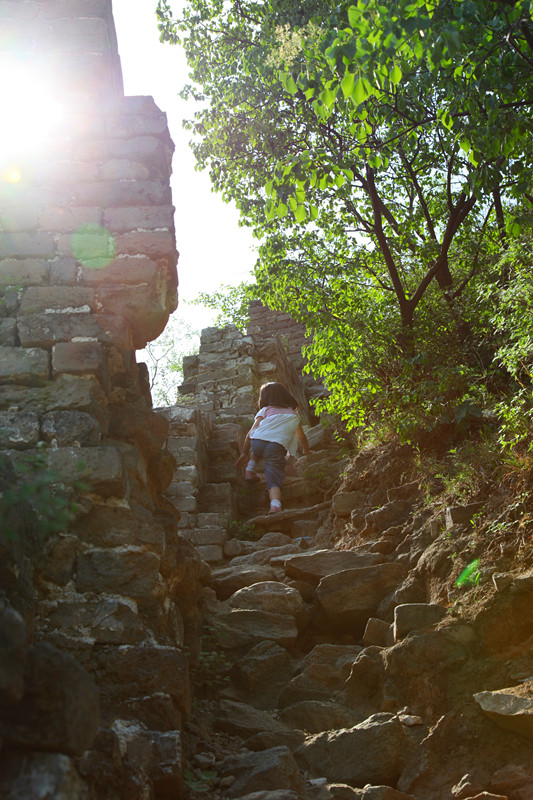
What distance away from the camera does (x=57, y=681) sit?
1.63 meters

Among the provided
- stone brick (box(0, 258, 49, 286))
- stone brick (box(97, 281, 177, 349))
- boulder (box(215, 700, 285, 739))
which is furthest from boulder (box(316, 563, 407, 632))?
stone brick (box(0, 258, 49, 286))

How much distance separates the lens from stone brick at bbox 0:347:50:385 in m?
3.56

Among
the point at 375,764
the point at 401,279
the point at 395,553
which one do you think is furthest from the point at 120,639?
the point at 401,279

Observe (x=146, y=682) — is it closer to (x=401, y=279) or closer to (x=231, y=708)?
(x=231, y=708)

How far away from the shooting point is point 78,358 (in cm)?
362

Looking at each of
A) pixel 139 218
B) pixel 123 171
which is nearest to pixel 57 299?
pixel 139 218

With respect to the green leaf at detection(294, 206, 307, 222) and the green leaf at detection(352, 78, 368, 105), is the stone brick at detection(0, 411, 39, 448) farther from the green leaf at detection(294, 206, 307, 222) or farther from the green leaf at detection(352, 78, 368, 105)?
the green leaf at detection(352, 78, 368, 105)

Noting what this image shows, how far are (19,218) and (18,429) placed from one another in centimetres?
143

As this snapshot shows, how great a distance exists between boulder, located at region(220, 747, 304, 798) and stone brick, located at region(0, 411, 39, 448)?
1622mm

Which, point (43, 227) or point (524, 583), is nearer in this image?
point (524, 583)

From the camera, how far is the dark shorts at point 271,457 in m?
7.29

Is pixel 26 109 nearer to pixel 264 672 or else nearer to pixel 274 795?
pixel 264 672

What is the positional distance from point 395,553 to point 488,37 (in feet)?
10.0

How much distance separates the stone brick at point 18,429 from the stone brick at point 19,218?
1245 mm
